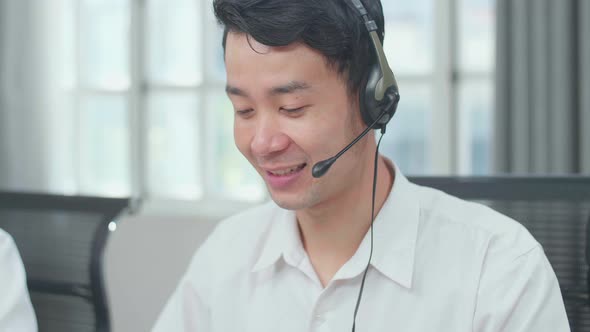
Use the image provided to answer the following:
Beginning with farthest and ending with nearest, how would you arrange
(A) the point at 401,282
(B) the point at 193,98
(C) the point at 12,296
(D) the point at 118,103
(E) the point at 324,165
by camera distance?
1. (D) the point at 118,103
2. (B) the point at 193,98
3. (C) the point at 12,296
4. (A) the point at 401,282
5. (E) the point at 324,165

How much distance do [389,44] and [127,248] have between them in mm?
1278

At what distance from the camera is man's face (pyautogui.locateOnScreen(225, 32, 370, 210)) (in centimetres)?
95

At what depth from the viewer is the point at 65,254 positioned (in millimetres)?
1711

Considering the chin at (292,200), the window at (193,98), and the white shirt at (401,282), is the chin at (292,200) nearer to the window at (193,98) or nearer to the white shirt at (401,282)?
the white shirt at (401,282)

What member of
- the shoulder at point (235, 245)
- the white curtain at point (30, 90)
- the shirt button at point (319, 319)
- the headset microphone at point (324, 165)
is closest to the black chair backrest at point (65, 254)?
the shoulder at point (235, 245)

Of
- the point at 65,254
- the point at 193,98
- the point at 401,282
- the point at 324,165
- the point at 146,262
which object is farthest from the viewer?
the point at 193,98

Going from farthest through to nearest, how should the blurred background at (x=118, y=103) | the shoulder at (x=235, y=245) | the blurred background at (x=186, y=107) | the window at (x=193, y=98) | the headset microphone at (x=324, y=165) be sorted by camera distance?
the blurred background at (x=118, y=103) < the window at (x=193, y=98) < the blurred background at (x=186, y=107) < the shoulder at (x=235, y=245) < the headset microphone at (x=324, y=165)

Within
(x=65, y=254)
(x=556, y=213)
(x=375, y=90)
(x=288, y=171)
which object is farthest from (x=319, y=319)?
(x=65, y=254)

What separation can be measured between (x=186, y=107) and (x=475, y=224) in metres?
2.15

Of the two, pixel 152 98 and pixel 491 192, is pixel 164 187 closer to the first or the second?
pixel 152 98

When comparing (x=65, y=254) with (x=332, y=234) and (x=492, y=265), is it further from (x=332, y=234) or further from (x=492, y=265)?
(x=492, y=265)

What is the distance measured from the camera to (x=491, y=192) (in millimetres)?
1339

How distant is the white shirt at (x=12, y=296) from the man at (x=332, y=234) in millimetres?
223

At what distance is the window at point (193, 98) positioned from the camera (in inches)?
104
